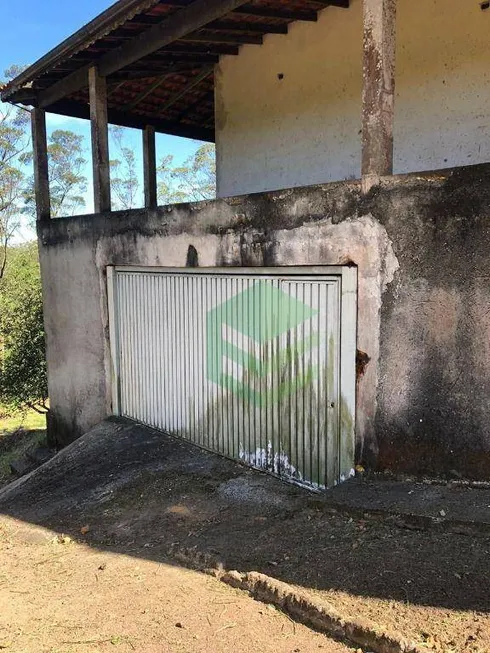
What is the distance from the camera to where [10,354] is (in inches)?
505

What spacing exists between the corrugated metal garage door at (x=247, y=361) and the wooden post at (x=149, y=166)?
3858mm

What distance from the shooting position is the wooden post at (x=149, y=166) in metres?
10.3

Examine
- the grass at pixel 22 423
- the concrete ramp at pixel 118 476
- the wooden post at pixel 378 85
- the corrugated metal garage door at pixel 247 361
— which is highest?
the wooden post at pixel 378 85

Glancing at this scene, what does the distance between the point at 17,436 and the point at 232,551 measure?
12.3m

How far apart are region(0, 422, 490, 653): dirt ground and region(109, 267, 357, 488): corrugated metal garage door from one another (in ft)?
1.36

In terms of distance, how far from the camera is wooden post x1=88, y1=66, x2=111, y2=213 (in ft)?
22.8

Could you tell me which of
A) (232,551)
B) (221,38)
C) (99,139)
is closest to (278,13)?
(221,38)

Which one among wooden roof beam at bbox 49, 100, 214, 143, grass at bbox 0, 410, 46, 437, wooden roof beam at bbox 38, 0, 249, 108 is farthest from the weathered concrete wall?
grass at bbox 0, 410, 46, 437

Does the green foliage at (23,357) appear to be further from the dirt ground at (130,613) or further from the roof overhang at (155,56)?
the dirt ground at (130,613)

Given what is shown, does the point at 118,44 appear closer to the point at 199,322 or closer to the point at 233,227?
the point at 233,227

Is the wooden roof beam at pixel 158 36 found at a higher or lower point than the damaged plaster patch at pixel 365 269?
higher

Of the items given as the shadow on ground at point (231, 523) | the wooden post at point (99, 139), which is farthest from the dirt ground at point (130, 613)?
the wooden post at point (99, 139)

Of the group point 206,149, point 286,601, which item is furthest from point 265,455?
point 206,149

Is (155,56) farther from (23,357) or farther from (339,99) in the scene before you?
(23,357)
